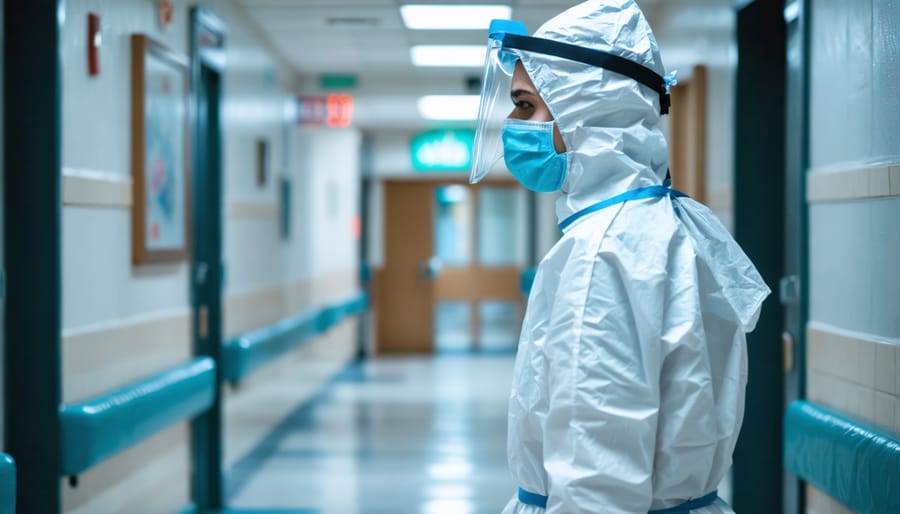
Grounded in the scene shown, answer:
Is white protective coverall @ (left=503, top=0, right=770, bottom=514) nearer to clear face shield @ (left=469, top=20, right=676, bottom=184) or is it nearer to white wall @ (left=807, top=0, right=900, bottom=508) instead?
clear face shield @ (left=469, top=20, right=676, bottom=184)

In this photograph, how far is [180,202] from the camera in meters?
5.05

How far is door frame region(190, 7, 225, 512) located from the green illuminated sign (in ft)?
22.0

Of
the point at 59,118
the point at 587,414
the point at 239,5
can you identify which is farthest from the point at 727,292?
the point at 239,5

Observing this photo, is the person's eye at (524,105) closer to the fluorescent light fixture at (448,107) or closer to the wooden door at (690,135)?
the wooden door at (690,135)

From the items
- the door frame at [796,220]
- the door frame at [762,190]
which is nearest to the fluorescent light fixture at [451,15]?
the door frame at [762,190]

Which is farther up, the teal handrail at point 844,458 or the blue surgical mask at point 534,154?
the blue surgical mask at point 534,154

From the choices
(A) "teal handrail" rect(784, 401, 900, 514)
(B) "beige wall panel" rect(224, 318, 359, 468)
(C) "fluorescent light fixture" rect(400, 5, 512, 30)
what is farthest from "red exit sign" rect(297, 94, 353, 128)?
(A) "teal handrail" rect(784, 401, 900, 514)

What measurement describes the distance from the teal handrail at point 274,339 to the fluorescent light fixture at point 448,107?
222cm

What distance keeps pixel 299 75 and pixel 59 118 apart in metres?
6.69

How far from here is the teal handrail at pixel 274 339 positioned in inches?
235

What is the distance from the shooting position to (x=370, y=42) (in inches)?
320

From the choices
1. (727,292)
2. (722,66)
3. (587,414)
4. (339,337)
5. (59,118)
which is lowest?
(339,337)

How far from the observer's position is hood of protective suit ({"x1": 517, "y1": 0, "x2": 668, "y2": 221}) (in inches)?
73.3

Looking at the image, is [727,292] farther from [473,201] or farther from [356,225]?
[473,201]
